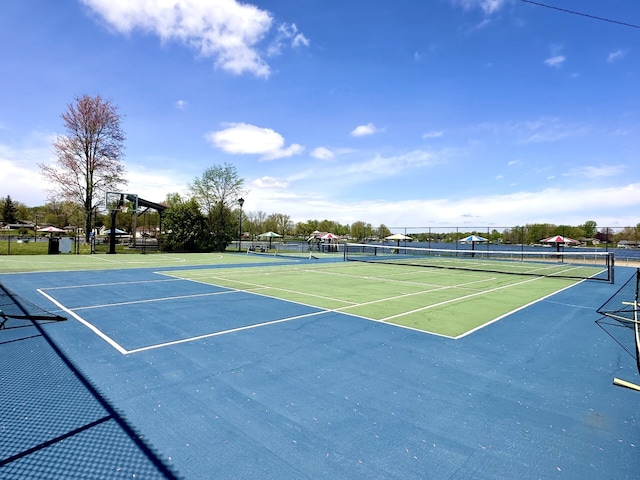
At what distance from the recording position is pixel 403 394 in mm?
4426

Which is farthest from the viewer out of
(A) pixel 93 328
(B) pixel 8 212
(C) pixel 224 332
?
(B) pixel 8 212

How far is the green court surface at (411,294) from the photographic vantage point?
8.55 meters

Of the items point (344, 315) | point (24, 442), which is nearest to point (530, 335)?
point (344, 315)

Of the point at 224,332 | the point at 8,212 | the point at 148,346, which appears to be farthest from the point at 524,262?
the point at 8,212

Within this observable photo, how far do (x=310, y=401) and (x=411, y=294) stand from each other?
848cm

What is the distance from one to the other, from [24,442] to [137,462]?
4.03 ft

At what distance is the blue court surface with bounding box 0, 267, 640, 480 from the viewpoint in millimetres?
3082

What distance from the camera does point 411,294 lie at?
12023mm

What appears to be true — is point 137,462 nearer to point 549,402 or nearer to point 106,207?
point 549,402

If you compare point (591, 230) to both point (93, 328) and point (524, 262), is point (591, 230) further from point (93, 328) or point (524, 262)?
point (93, 328)

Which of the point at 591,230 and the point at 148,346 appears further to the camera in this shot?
the point at 591,230

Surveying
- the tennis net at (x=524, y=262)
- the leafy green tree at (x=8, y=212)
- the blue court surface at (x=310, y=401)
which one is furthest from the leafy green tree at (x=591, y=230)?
the leafy green tree at (x=8, y=212)

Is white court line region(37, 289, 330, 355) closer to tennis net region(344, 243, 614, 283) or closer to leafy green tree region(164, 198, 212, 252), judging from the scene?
tennis net region(344, 243, 614, 283)

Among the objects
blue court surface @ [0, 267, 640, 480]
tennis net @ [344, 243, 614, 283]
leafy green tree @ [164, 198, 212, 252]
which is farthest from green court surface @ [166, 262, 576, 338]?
leafy green tree @ [164, 198, 212, 252]
